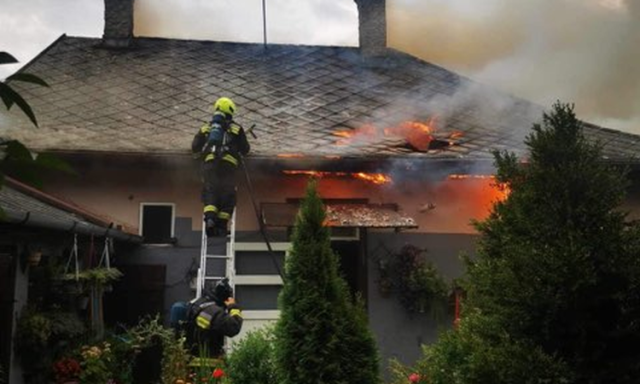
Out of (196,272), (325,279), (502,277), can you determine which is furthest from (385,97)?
(502,277)

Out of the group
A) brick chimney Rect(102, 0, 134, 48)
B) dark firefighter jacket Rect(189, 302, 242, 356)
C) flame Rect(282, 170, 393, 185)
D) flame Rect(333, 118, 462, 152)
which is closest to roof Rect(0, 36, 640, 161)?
flame Rect(333, 118, 462, 152)

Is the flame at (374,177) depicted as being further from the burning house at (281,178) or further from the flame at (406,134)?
the flame at (406,134)

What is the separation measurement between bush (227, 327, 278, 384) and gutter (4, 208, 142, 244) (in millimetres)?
2186

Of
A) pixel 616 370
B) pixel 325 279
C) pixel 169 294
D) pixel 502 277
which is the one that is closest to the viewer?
pixel 616 370

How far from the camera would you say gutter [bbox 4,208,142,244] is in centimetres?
553

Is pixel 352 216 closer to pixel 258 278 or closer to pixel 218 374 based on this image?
pixel 258 278

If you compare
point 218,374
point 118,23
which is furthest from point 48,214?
point 118,23

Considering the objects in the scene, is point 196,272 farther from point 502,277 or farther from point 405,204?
point 502,277

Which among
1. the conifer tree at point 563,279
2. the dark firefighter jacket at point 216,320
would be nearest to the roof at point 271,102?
the dark firefighter jacket at point 216,320

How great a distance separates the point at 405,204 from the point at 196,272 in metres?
3.23

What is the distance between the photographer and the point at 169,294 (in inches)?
365

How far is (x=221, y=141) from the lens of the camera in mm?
8219

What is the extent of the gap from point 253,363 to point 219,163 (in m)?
2.97

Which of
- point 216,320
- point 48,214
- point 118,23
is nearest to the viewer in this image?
point 48,214
